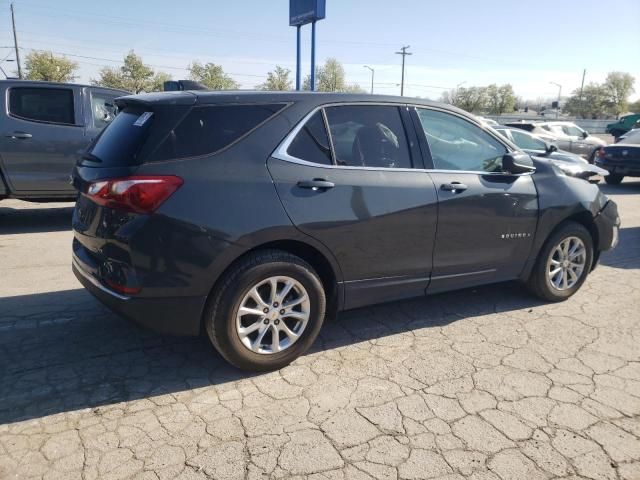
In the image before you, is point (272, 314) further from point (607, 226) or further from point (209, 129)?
point (607, 226)

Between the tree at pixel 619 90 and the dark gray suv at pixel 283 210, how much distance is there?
112693 millimetres

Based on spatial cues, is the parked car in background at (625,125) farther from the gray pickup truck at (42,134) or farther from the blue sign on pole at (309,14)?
the gray pickup truck at (42,134)

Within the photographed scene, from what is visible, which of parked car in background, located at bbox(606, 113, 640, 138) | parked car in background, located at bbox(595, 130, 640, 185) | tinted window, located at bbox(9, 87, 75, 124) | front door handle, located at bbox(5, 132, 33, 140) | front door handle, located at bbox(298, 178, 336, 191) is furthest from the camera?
parked car in background, located at bbox(606, 113, 640, 138)

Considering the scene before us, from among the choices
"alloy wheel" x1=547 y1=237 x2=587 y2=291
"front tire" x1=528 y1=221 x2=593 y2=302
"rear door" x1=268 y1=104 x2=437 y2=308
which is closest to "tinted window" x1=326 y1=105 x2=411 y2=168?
"rear door" x1=268 y1=104 x2=437 y2=308

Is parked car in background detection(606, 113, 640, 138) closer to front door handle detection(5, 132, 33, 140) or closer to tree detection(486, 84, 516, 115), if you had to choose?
front door handle detection(5, 132, 33, 140)

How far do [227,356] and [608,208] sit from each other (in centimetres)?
386

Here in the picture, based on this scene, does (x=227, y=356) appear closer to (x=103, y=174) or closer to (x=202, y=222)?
(x=202, y=222)

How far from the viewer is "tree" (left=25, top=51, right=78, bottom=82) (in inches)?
2000

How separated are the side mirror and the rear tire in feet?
36.0

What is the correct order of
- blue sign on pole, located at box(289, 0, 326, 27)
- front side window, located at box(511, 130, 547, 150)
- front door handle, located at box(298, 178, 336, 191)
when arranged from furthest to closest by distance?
blue sign on pole, located at box(289, 0, 326, 27) → front side window, located at box(511, 130, 547, 150) → front door handle, located at box(298, 178, 336, 191)

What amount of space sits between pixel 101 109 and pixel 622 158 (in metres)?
12.2

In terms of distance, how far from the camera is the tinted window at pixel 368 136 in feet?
11.3

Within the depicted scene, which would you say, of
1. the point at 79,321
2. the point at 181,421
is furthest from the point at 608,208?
the point at 79,321

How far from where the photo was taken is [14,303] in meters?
4.31
